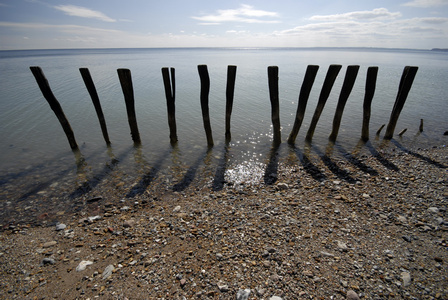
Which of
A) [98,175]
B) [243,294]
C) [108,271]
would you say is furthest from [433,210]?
[98,175]

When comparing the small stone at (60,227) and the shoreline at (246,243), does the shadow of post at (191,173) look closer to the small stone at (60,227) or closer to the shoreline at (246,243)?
the shoreline at (246,243)

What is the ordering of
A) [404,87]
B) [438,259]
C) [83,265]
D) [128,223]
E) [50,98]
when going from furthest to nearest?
1. [404,87]
2. [50,98]
3. [128,223]
4. [83,265]
5. [438,259]

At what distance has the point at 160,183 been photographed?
6.76 metres

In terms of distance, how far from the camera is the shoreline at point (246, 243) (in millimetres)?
3316

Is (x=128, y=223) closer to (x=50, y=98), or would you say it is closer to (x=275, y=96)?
(x=50, y=98)

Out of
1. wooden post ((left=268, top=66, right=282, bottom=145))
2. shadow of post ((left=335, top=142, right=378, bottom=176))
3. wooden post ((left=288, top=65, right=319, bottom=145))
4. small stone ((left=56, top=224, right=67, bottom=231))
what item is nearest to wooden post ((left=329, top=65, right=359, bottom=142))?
shadow of post ((left=335, top=142, right=378, bottom=176))

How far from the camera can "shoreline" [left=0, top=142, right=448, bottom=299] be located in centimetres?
332

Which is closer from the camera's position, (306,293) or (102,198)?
(306,293)

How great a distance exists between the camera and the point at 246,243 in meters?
4.06

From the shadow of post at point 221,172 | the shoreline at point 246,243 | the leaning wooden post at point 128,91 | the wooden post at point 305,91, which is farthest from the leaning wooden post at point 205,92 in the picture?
the wooden post at point 305,91

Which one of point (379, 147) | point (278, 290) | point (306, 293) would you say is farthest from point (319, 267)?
point (379, 147)

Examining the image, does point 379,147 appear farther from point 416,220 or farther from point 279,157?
point 416,220

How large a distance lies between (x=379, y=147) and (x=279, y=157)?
14.2ft

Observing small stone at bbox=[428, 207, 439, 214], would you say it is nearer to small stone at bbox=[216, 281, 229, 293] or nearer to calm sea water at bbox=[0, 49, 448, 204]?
calm sea water at bbox=[0, 49, 448, 204]
